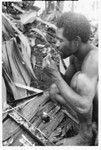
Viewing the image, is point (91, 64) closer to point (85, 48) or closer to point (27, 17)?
point (85, 48)

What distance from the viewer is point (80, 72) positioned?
246cm

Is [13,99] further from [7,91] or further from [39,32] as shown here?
[39,32]

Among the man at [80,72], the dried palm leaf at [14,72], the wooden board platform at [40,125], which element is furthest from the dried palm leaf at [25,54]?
the man at [80,72]

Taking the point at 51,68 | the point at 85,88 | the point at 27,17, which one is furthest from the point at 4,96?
the point at 27,17

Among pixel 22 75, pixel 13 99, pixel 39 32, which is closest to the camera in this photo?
pixel 13 99

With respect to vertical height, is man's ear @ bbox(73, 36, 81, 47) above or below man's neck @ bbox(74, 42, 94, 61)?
above

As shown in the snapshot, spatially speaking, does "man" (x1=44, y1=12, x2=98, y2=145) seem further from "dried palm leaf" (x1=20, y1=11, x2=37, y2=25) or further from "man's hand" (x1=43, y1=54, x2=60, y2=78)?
"dried palm leaf" (x1=20, y1=11, x2=37, y2=25)

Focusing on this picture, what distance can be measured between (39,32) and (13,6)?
104 centimetres

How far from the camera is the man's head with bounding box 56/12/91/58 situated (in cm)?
237

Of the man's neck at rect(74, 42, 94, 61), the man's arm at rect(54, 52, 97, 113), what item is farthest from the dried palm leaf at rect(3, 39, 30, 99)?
the man's neck at rect(74, 42, 94, 61)

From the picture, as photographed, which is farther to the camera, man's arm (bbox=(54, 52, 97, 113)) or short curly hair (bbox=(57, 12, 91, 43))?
short curly hair (bbox=(57, 12, 91, 43))

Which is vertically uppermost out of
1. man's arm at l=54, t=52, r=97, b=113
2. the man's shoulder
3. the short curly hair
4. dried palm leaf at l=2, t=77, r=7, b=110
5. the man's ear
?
Result: the short curly hair

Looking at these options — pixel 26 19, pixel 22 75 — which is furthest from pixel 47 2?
pixel 22 75

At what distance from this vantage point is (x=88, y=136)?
2.54 meters
